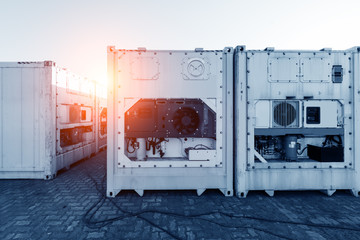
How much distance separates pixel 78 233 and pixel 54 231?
1.17ft

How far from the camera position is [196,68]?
3.72 meters

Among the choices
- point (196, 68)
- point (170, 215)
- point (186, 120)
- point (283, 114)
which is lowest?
point (170, 215)

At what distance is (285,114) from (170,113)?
2338mm

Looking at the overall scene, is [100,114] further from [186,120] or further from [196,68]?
[196,68]

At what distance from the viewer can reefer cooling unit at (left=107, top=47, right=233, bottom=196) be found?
12.0ft

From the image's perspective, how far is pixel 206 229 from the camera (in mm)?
2703

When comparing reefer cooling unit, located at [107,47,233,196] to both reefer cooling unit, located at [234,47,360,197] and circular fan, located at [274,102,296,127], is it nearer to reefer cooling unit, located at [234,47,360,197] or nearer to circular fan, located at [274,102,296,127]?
reefer cooling unit, located at [234,47,360,197]

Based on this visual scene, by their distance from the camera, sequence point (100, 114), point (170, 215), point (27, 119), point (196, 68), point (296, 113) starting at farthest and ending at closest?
point (100, 114)
point (27, 119)
point (296, 113)
point (196, 68)
point (170, 215)

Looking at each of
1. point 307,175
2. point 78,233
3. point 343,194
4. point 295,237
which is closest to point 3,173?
point 78,233

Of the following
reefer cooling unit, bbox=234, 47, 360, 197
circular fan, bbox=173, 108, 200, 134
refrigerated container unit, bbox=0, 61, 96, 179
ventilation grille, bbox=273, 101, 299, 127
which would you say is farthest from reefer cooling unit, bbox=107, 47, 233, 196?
refrigerated container unit, bbox=0, 61, 96, 179

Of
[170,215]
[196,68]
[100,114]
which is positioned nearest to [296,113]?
[196,68]

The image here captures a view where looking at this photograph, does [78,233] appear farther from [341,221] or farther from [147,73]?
[341,221]

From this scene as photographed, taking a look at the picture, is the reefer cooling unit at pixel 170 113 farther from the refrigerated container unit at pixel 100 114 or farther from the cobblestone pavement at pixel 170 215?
the refrigerated container unit at pixel 100 114

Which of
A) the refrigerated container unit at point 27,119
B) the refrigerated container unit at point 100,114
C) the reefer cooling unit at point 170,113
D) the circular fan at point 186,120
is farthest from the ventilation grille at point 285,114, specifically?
the refrigerated container unit at point 100,114
